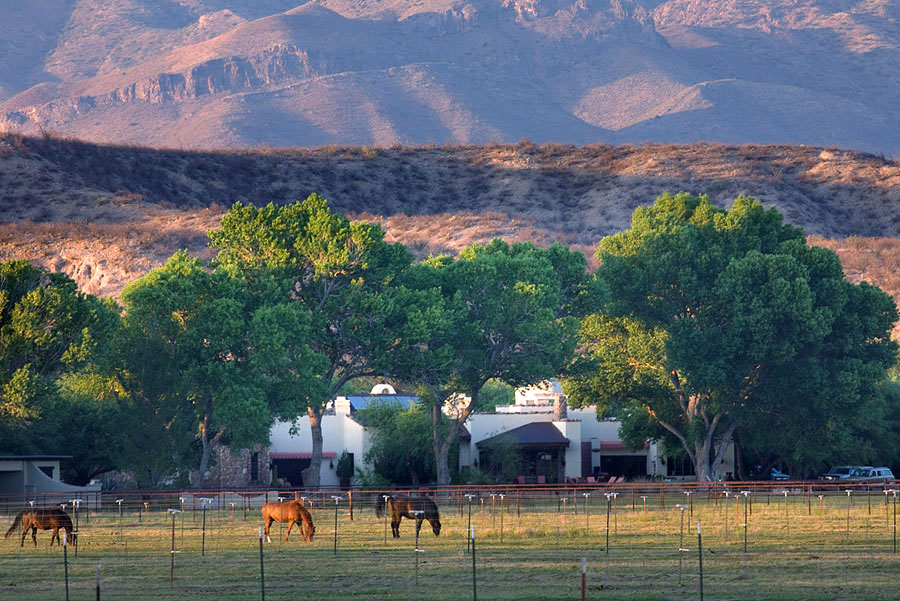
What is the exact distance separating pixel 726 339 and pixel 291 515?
4471cm

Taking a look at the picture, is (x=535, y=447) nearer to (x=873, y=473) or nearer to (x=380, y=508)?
(x=873, y=473)

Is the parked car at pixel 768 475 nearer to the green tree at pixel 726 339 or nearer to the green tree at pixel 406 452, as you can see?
the green tree at pixel 726 339

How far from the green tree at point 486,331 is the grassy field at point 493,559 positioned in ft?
74.3

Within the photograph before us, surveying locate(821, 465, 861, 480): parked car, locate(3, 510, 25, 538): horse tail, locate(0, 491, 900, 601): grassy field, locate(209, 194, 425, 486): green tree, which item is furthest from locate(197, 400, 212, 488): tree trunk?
locate(821, 465, 861, 480): parked car

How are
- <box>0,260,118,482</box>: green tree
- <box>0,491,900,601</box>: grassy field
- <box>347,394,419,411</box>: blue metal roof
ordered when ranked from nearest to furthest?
<box>0,491,900,601</box>: grassy field → <box>0,260,118,482</box>: green tree → <box>347,394,419,411</box>: blue metal roof

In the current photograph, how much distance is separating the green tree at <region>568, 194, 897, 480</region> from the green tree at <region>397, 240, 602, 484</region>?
3712 millimetres

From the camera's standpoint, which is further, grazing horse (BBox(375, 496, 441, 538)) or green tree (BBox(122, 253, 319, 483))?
green tree (BBox(122, 253, 319, 483))

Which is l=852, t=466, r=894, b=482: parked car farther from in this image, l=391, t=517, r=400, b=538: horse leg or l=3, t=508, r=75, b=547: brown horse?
l=3, t=508, r=75, b=547: brown horse

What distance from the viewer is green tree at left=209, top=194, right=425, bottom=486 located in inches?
3191

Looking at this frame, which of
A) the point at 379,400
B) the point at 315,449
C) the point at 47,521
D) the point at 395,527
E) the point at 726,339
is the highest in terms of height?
the point at 726,339

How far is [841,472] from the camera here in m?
88.3

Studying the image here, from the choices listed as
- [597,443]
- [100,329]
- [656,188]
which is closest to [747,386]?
[597,443]

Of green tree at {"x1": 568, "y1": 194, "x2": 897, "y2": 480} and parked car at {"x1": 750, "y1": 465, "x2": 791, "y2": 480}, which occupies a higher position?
green tree at {"x1": 568, "y1": 194, "x2": 897, "y2": 480}

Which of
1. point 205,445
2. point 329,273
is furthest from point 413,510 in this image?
point 329,273
